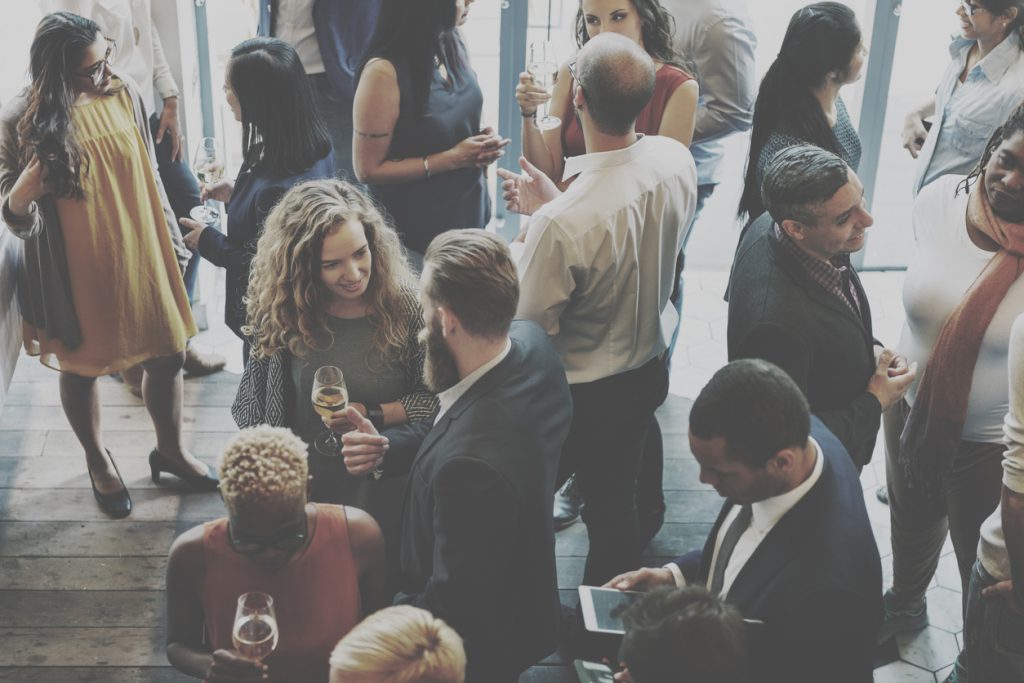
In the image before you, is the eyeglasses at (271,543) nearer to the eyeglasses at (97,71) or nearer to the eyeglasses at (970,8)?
the eyeglasses at (97,71)

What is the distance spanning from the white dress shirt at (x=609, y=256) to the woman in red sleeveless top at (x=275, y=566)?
0.86 metres

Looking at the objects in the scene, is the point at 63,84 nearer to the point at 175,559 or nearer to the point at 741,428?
the point at 175,559

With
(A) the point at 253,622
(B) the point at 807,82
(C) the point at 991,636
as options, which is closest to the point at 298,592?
(A) the point at 253,622

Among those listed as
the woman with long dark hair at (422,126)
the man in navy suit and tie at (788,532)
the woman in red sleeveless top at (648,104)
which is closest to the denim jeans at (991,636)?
the man in navy suit and tie at (788,532)

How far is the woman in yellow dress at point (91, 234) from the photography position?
3.10m

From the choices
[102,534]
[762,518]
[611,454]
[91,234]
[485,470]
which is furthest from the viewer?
[102,534]

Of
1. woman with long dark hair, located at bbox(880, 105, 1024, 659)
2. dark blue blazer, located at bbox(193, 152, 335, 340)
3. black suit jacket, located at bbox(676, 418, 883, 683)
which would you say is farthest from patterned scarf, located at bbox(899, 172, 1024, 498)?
dark blue blazer, located at bbox(193, 152, 335, 340)

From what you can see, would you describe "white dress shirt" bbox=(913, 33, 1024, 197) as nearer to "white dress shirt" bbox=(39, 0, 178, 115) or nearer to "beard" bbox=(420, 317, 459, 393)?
"beard" bbox=(420, 317, 459, 393)

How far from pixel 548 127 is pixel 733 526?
1.76m

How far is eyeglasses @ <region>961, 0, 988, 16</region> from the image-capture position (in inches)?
142

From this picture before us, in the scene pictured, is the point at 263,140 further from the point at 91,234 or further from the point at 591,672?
the point at 591,672

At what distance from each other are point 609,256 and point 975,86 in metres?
1.85

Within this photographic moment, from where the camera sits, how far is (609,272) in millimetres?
2781

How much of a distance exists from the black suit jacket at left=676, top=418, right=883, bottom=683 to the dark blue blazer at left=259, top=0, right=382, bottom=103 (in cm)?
301
